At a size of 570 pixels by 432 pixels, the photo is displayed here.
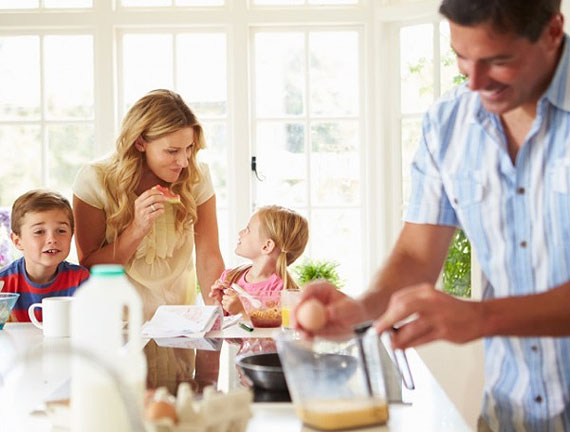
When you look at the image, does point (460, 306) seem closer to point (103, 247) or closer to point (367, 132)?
point (103, 247)

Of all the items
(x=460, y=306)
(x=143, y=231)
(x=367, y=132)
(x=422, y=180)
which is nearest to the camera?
(x=460, y=306)

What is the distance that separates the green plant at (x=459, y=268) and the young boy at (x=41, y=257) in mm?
2463

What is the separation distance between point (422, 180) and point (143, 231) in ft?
4.09

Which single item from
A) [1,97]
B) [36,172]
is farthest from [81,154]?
[1,97]

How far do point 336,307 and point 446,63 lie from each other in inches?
136

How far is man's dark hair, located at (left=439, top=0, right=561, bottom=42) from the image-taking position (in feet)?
4.73

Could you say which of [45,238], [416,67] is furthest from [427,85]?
[45,238]

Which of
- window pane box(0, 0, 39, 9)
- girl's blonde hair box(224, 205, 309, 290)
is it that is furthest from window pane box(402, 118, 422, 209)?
window pane box(0, 0, 39, 9)

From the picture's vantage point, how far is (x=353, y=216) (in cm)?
504

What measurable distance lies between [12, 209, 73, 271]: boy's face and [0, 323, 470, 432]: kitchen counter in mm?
613

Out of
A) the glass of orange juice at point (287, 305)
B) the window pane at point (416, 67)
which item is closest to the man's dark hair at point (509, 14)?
the glass of orange juice at point (287, 305)

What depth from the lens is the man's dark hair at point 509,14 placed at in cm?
144

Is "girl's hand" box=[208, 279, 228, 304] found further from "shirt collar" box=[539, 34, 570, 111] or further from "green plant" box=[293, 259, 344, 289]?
"green plant" box=[293, 259, 344, 289]

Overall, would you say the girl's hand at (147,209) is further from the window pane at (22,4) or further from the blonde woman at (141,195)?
the window pane at (22,4)
